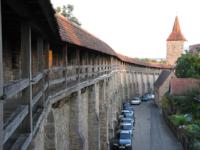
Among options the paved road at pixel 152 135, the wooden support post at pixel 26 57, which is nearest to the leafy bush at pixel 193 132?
the paved road at pixel 152 135

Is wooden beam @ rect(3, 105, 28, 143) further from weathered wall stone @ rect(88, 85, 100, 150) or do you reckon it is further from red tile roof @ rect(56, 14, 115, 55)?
weathered wall stone @ rect(88, 85, 100, 150)

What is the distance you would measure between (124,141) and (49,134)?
17.4m

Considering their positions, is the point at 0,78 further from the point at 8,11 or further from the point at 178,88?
the point at 178,88

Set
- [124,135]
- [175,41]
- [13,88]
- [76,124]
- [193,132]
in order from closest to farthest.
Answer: [13,88], [76,124], [193,132], [124,135], [175,41]

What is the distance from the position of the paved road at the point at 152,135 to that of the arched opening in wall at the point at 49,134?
18.8 meters

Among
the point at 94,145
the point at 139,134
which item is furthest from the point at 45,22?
the point at 139,134

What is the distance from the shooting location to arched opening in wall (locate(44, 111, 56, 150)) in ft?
31.4

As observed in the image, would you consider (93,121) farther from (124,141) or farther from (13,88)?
(13,88)

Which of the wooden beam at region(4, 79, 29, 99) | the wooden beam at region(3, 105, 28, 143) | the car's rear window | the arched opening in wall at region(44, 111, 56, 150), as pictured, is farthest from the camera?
the car's rear window

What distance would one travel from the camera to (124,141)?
2673cm

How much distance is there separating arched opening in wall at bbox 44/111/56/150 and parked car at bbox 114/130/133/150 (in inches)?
649

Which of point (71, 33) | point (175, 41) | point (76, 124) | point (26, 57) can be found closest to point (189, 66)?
point (76, 124)

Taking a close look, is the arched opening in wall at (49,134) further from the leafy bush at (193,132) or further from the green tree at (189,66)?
the green tree at (189,66)

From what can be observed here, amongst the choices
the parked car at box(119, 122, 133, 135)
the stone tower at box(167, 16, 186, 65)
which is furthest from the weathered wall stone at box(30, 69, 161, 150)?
the stone tower at box(167, 16, 186, 65)
